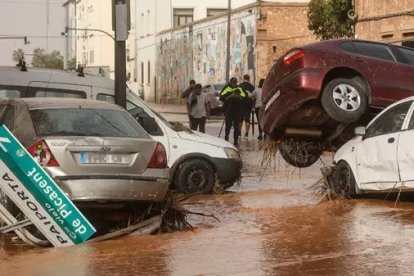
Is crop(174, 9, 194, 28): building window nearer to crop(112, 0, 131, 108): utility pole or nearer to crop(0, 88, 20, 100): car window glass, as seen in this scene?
crop(112, 0, 131, 108): utility pole

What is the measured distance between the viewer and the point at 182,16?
243ft

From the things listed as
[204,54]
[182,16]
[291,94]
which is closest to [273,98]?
[291,94]

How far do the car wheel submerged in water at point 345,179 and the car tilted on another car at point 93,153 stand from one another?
149 inches

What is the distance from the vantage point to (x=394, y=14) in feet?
106

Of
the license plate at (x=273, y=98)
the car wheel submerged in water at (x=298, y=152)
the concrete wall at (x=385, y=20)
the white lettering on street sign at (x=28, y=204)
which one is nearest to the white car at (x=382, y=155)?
the car wheel submerged in water at (x=298, y=152)

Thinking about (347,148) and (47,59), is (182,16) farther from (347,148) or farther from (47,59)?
(347,148)

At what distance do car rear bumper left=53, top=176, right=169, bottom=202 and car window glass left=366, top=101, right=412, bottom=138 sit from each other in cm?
374

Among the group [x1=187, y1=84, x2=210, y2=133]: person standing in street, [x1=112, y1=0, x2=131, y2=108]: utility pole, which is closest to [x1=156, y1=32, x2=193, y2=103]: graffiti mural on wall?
[x1=187, y1=84, x2=210, y2=133]: person standing in street

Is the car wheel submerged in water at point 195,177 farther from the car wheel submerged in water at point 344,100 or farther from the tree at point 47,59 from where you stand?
the tree at point 47,59

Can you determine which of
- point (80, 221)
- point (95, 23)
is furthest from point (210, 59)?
point (80, 221)

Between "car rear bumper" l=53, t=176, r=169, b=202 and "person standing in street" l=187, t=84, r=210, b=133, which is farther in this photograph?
"person standing in street" l=187, t=84, r=210, b=133

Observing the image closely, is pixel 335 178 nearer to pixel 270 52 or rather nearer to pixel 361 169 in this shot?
pixel 361 169

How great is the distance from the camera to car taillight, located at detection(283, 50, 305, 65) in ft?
45.3

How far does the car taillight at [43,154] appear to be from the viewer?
980cm
